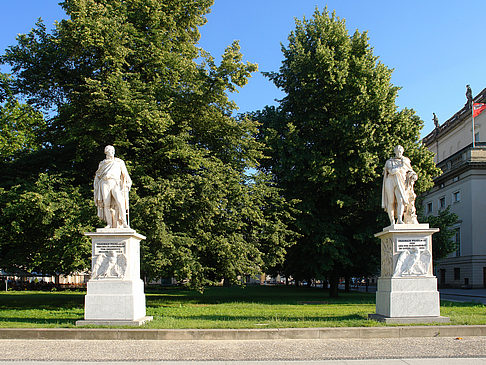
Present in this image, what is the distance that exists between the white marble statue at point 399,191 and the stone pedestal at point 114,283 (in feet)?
22.7

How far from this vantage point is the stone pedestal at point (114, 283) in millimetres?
11578

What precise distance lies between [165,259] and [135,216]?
6.62 feet

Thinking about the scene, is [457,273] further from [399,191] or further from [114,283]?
[114,283]

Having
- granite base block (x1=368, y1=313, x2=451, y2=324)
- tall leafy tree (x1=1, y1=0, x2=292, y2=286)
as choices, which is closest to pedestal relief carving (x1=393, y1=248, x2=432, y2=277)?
granite base block (x1=368, y1=313, x2=451, y2=324)

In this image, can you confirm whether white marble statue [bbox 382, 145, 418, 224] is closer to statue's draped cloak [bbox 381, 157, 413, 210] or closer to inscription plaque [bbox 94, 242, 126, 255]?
statue's draped cloak [bbox 381, 157, 413, 210]

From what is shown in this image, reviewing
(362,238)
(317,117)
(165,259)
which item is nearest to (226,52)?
(317,117)

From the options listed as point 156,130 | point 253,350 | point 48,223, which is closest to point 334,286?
point 156,130

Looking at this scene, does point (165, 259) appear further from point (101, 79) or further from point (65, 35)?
point (65, 35)

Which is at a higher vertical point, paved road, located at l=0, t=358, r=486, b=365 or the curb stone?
paved road, located at l=0, t=358, r=486, b=365

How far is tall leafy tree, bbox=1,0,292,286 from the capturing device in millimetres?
18469

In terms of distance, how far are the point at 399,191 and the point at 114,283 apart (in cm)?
Result: 780

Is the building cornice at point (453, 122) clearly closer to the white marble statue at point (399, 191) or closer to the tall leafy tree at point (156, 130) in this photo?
the tall leafy tree at point (156, 130)

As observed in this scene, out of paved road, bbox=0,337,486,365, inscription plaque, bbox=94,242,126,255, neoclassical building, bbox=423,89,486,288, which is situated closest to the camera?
paved road, bbox=0,337,486,365

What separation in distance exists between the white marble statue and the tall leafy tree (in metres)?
7.87
